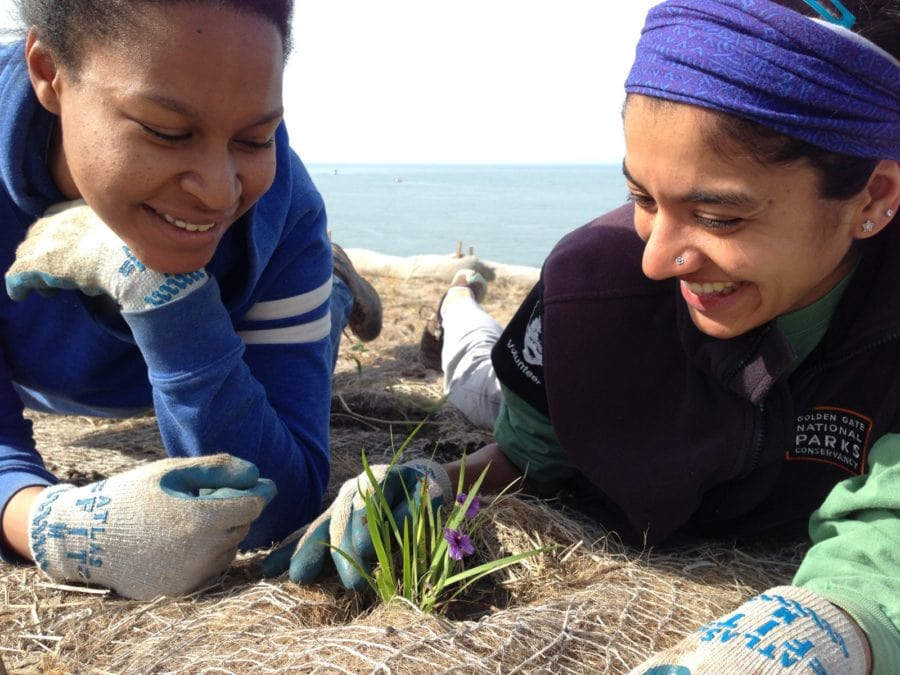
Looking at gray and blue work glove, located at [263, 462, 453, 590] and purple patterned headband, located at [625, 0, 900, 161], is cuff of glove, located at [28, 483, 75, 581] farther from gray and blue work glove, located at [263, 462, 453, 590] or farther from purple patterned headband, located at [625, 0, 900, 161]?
purple patterned headband, located at [625, 0, 900, 161]

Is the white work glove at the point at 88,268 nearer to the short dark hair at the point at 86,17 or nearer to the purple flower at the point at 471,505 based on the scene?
the short dark hair at the point at 86,17

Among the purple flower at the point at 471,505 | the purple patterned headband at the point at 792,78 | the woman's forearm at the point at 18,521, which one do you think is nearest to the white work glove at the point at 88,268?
the woman's forearm at the point at 18,521

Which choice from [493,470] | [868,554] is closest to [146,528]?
[493,470]

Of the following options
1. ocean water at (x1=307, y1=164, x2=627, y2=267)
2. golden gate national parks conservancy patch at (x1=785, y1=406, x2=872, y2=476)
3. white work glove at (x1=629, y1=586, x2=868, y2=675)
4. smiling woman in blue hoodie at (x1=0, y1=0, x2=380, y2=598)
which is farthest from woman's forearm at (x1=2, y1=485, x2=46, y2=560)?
ocean water at (x1=307, y1=164, x2=627, y2=267)

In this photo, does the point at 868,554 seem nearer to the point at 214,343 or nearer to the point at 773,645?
the point at 773,645

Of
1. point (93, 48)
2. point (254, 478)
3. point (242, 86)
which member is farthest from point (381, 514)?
point (93, 48)

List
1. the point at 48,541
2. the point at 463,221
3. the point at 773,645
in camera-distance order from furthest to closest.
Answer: the point at 463,221, the point at 48,541, the point at 773,645

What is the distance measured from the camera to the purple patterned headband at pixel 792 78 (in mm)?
1673

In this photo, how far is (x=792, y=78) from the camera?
167cm

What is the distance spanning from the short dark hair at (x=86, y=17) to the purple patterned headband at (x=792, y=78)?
84cm

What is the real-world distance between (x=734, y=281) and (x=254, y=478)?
43.2 inches

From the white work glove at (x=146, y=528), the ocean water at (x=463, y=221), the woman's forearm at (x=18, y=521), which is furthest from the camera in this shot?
the ocean water at (x=463, y=221)

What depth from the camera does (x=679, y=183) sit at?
174cm

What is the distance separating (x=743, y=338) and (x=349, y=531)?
0.93 metres
